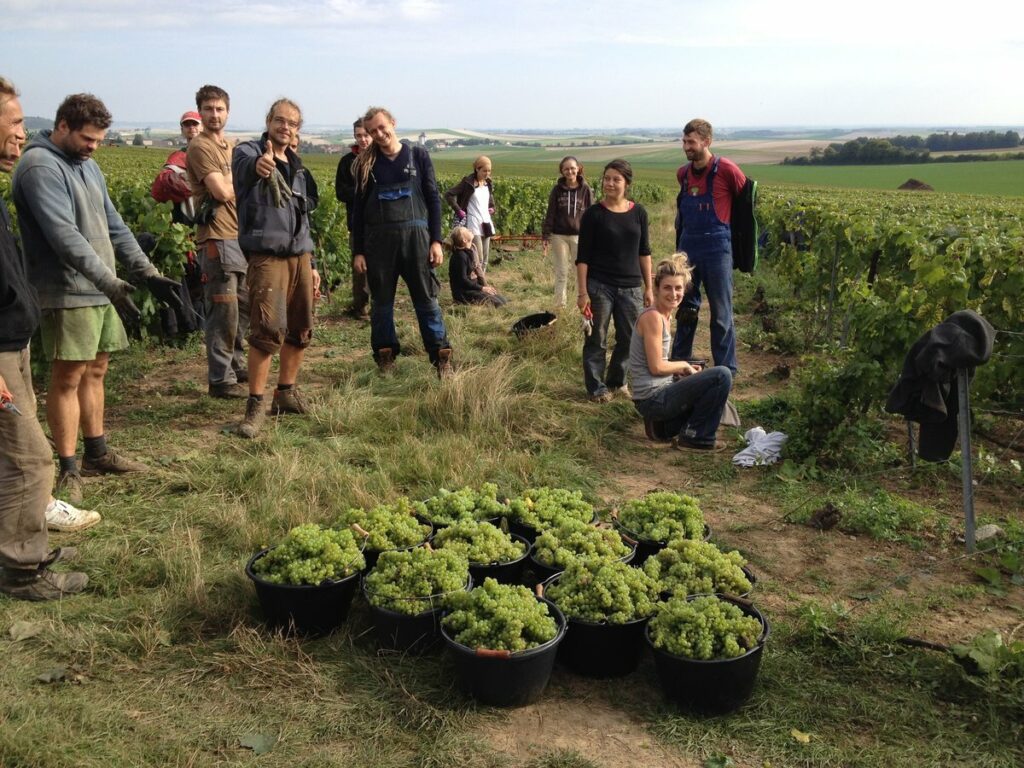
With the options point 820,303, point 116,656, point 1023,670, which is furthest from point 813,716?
point 820,303

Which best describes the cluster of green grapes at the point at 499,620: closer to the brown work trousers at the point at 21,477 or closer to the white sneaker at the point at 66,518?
the brown work trousers at the point at 21,477

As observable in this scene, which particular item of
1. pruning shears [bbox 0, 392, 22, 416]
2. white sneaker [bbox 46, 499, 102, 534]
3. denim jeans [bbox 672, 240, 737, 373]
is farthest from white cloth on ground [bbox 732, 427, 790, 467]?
pruning shears [bbox 0, 392, 22, 416]

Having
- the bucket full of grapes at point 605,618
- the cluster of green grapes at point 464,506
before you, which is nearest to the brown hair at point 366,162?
the cluster of green grapes at point 464,506

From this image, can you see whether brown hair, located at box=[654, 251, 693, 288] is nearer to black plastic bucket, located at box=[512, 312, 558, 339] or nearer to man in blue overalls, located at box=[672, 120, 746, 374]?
man in blue overalls, located at box=[672, 120, 746, 374]

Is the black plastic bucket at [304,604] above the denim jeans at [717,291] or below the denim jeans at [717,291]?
below

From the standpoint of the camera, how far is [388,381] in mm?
6938

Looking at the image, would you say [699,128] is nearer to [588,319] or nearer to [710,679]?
[588,319]

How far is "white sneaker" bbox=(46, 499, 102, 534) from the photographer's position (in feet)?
14.1

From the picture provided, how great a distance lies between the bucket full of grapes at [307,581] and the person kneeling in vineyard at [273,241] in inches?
89.2

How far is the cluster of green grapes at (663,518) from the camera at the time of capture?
13.0ft

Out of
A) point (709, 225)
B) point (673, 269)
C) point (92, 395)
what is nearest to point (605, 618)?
point (673, 269)

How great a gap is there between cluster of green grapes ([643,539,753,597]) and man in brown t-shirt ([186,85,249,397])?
4.12m

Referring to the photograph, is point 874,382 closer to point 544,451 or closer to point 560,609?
point 544,451

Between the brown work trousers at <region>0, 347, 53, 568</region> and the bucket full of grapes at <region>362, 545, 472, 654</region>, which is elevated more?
the brown work trousers at <region>0, 347, 53, 568</region>
